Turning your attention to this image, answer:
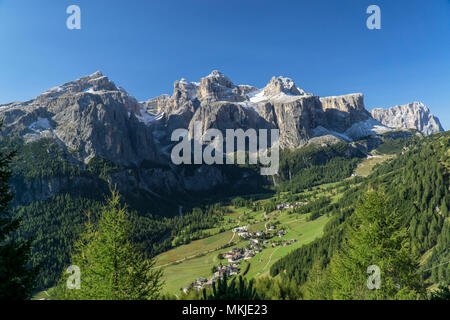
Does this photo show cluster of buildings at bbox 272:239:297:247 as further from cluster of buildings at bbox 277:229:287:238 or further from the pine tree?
the pine tree

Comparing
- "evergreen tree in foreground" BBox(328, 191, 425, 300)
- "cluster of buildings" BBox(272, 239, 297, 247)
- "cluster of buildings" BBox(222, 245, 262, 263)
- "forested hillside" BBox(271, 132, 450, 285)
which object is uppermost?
"evergreen tree in foreground" BBox(328, 191, 425, 300)

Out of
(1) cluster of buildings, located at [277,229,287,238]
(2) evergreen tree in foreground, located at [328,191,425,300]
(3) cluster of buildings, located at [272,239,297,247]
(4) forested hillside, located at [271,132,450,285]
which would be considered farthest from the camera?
(1) cluster of buildings, located at [277,229,287,238]

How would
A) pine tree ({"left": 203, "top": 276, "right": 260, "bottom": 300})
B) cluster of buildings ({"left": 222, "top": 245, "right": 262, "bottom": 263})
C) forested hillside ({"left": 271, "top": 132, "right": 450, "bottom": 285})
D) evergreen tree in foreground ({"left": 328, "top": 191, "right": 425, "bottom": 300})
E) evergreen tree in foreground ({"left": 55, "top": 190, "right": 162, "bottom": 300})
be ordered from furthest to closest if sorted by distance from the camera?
cluster of buildings ({"left": 222, "top": 245, "right": 262, "bottom": 263}) → forested hillside ({"left": 271, "top": 132, "right": 450, "bottom": 285}) → evergreen tree in foreground ({"left": 328, "top": 191, "right": 425, "bottom": 300}) → evergreen tree in foreground ({"left": 55, "top": 190, "right": 162, "bottom": 300}) → pine tree ({"left": 203, "top": 276, "right": 260, "bottom": 300})

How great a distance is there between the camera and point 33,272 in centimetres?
1554

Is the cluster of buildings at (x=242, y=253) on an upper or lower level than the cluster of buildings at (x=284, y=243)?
lower

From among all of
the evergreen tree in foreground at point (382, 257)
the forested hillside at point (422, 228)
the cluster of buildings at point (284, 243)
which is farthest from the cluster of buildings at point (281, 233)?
the evergreen tree in foreground at point (382, 257)

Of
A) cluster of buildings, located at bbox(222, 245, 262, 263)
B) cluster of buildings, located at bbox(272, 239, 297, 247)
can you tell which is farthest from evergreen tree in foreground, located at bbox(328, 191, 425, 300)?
cluster of buildings, located at bbox(272, 239, 297, 247)

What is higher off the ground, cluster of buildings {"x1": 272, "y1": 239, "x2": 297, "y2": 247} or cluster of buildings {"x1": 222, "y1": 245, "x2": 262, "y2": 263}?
cluster of buildings {"x1": 272, "y1": 239, "x2": 297, "y2": 247}

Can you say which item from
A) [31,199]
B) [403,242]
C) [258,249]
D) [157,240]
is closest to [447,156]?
[258,249]

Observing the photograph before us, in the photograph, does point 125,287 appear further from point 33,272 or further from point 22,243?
point 22,243

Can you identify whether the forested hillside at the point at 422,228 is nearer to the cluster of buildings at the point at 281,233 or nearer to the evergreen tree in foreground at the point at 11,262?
the cluster of buildings at the point at 281,233

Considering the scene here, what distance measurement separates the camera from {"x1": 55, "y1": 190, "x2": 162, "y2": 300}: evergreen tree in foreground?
13766mm

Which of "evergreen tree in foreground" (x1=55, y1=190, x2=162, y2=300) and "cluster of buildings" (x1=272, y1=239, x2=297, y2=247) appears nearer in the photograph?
"evergreen tree in foreground" (x1=55, y1=190, x2=162, y2=300)

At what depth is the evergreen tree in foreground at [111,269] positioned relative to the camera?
45.2 feet
